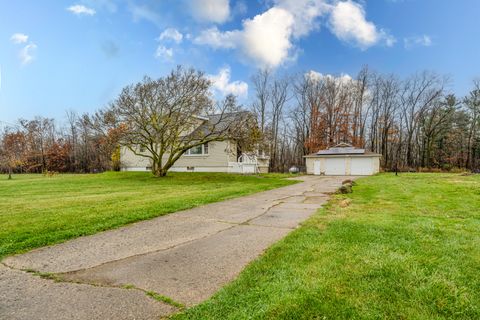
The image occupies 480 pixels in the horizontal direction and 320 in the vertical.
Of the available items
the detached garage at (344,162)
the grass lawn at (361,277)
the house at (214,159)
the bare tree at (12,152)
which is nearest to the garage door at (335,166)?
the detached garage at (344,162)

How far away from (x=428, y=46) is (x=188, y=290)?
27.5 metres

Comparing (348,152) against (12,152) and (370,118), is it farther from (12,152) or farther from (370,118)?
(12,152)

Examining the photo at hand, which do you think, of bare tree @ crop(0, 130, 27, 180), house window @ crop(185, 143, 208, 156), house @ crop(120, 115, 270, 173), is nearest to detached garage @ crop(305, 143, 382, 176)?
house @ crop(120, 115, 270, 173)

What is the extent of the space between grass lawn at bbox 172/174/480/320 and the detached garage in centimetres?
2233

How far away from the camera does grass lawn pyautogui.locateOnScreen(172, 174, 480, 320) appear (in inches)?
88.0

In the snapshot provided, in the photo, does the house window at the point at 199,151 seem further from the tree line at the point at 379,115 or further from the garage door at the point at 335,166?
the garage door at the point at 335,166

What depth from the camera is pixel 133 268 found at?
3297 millimetres

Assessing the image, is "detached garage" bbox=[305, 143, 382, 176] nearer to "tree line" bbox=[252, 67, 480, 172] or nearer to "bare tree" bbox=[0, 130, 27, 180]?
"tree line" bbox=[252, 67, 480, 172]

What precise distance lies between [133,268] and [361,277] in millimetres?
2709

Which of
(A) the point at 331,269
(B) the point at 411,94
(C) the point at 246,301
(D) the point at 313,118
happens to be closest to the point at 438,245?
(A) the point at 331,269

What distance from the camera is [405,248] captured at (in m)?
3.80

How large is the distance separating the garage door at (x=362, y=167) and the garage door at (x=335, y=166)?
965mm

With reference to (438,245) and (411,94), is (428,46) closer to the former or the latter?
(411,94)

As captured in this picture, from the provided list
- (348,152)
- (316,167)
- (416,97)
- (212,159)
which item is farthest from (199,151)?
(416,97)
